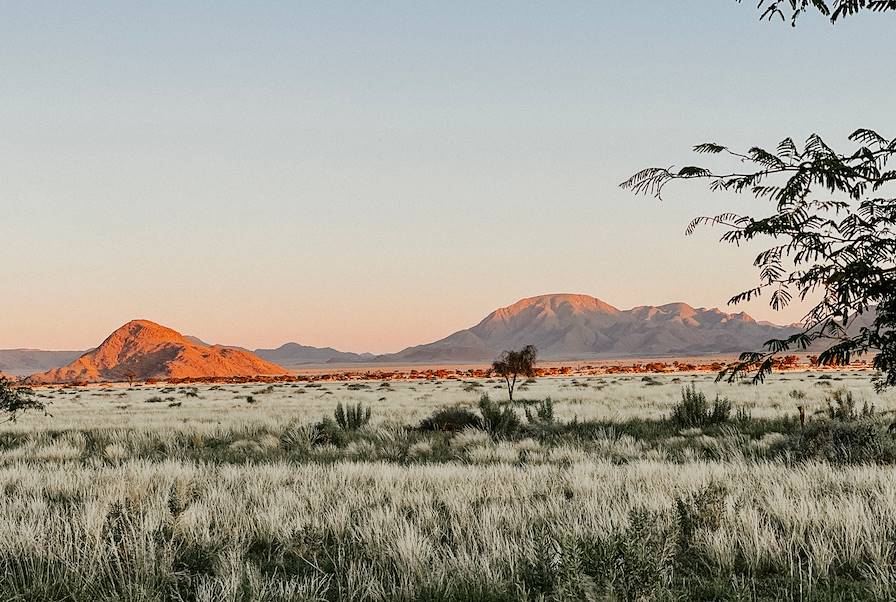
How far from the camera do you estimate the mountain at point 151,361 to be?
13610 centimetres

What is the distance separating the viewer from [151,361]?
143250 millimetres

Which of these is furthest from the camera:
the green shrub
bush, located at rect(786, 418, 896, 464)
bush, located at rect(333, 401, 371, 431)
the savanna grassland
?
bush, located at rect(333, 401, 371, 431)

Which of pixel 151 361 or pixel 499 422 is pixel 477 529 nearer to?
pixel 499 422

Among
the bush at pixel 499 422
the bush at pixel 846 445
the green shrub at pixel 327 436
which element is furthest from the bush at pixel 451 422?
the bush at pixel 846 445

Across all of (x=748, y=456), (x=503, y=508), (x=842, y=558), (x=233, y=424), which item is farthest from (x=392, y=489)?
(x=233, y=424)

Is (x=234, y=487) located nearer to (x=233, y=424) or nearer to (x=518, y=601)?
(x=518, y=601)

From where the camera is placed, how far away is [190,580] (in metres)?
4.76

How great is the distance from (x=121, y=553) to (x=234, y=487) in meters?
2.99

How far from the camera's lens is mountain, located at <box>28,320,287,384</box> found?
447 feet

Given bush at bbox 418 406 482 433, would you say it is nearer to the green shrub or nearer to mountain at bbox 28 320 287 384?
the green shrub

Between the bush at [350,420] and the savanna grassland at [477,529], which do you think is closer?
the savanna grassland at [477,529]

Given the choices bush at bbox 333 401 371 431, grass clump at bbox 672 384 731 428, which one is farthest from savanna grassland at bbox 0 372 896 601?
bush at bbox 333 401 371 431

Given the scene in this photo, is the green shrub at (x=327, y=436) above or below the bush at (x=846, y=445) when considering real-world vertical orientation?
below

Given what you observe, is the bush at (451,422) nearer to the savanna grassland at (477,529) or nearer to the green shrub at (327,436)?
the green shrub at (327,436)
